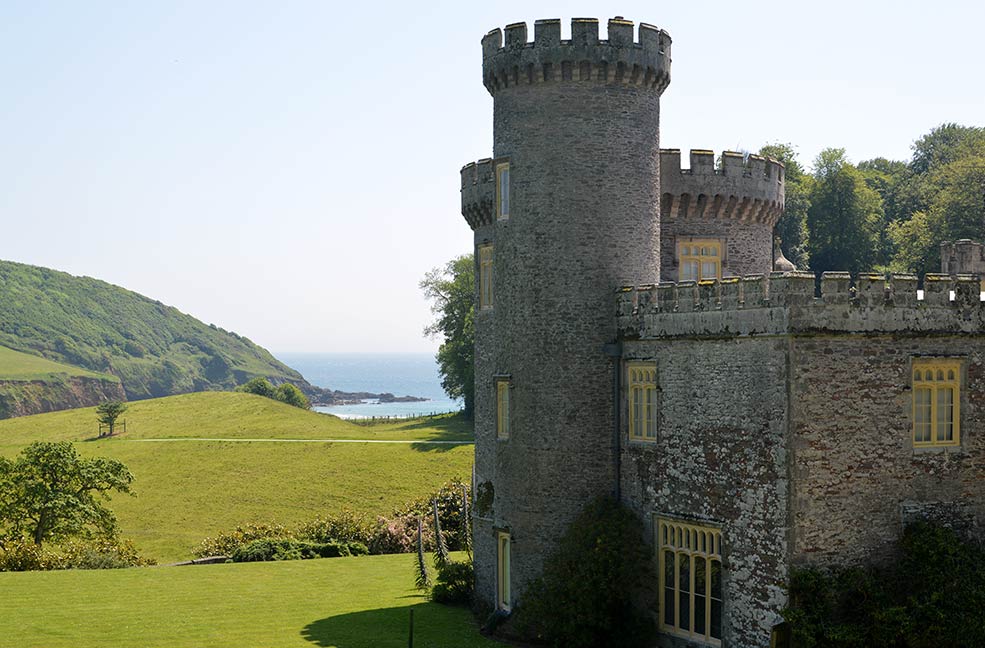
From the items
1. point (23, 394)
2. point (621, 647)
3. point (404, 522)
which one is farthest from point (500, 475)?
point (23, 394)

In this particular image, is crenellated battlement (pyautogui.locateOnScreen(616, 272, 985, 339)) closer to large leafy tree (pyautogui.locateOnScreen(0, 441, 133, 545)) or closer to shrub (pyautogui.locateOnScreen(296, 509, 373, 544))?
shrub (pyautogui.locateOnScreen(296, 509, 373, 544))

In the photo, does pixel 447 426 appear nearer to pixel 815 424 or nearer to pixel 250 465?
pixel 250 465

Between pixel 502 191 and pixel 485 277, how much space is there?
10.7ft

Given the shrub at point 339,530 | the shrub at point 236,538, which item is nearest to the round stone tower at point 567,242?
the shrub at point 339,530

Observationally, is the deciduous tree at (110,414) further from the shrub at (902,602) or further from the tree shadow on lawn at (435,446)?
the shrub at (902,602)

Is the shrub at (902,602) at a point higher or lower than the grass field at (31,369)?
lower

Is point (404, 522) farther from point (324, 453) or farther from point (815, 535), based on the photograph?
point (815, 535)

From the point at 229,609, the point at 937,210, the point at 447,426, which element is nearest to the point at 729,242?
the point at 229,609

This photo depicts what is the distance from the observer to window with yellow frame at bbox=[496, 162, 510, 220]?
1034 inches

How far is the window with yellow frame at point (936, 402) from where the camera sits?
68.9ft

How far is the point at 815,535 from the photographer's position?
65.3 feet

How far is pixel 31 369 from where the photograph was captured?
182500 mm

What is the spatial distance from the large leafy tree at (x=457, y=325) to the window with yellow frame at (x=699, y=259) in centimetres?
5497

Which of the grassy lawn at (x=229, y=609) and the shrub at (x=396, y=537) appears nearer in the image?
the grassy lawn at (x=229, y=609)
